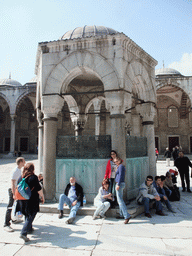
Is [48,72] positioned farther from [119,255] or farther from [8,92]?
[8,92]

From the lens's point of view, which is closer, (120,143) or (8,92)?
(120,143)

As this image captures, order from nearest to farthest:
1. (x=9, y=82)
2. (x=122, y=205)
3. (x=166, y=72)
→ (x=122, y=205), (x=166, y=72), (x=9, y=82)

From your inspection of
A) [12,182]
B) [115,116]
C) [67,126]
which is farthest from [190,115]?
[12,182]

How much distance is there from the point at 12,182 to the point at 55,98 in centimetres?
220

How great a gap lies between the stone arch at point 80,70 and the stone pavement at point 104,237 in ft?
9.17

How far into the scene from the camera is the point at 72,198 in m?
→ 4.27

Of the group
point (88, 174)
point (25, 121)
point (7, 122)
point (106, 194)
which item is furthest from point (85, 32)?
point (7, 122)

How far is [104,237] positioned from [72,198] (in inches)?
49.4

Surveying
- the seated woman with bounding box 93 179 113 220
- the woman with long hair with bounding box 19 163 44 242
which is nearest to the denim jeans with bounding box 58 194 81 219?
the seated woman with bounding box 93 179 113 220

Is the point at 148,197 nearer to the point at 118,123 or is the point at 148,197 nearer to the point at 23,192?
the point at 118,123

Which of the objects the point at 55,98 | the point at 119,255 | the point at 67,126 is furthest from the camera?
the point at 67,126

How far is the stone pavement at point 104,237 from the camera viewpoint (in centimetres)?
280

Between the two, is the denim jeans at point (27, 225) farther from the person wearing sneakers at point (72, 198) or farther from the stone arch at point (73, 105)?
the stone arch at point (73, 105)

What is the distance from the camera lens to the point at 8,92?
2300cm
